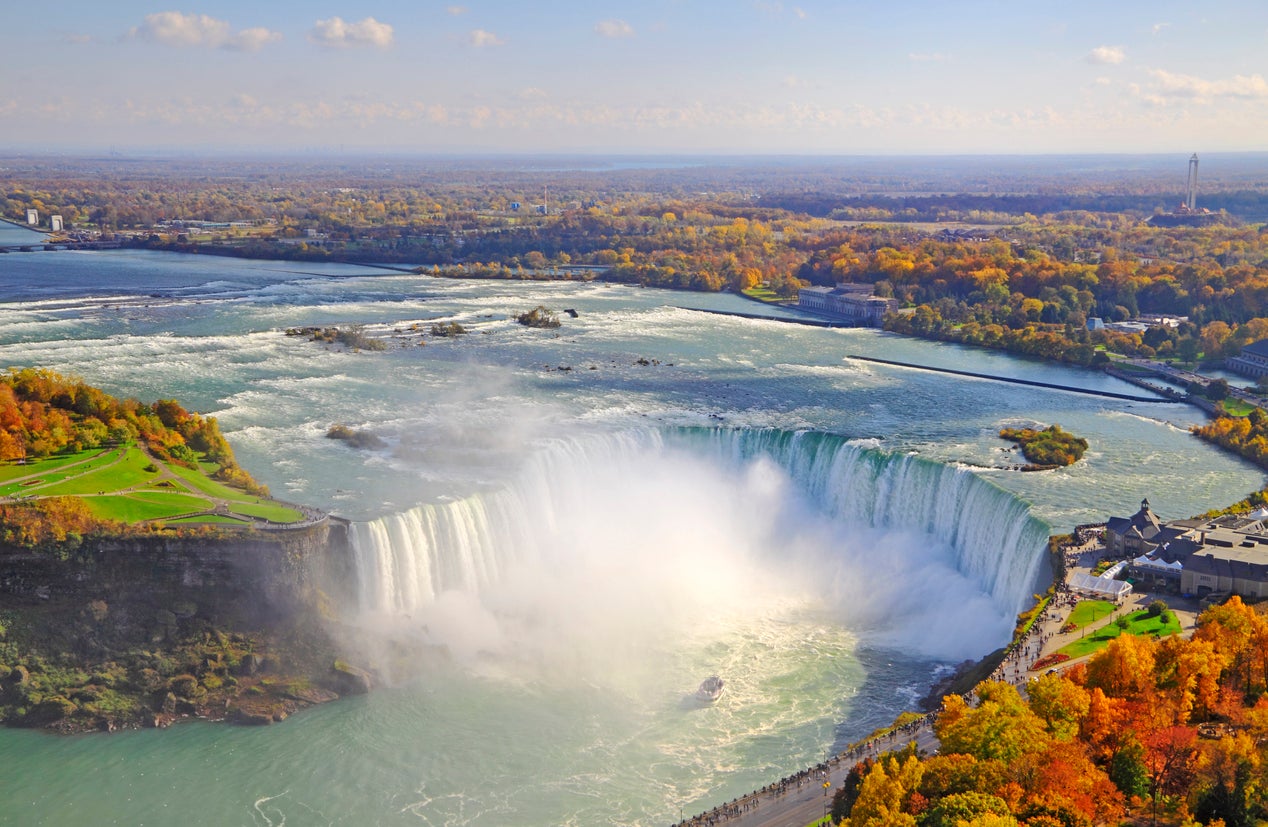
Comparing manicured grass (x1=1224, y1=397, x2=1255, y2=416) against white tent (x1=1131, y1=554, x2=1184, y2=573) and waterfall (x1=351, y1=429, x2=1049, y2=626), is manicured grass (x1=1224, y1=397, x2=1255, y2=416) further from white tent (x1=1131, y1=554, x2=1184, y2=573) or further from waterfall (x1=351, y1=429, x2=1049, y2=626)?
white tent (x1=1131, y1=554, x2=1184, y2=573)

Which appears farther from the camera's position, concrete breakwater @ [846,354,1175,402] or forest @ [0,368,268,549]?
concrete breakwater @ [846,354,1175,402]

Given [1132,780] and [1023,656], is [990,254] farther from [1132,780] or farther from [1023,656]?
[1132,780]

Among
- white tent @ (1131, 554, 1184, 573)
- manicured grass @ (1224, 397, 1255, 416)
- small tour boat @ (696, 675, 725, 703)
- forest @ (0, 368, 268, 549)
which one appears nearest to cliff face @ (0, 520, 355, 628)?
forest @ (0, 368, 268, 549)

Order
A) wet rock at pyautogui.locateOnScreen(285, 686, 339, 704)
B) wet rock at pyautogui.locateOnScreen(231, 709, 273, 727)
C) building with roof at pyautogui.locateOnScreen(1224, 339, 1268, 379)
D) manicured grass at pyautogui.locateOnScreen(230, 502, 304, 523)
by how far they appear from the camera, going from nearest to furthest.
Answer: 1. wet rock at pyautogui.locateOnScreen(231, 709, 273, 727)
2. wet rock at pyautogui.locateOnScreen(285, 686, 339, 704)
3. manicured grass at pyautogui.locateOnScreen(230, 502, 304, 523)
4. building with roof at pyautogui.locateOnScreen(1224, 339, 1268, 379)

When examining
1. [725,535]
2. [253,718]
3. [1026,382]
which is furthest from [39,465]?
[1026,382]

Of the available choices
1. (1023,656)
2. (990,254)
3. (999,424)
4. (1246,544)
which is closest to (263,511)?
(1023,656)

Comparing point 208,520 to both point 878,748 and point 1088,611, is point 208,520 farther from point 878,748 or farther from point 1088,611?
point 1088,611
